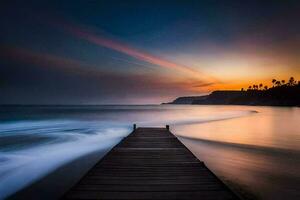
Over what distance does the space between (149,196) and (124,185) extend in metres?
0.91

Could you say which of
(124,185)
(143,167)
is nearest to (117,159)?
(143,167)

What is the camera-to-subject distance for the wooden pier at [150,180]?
A: 17.9 feet

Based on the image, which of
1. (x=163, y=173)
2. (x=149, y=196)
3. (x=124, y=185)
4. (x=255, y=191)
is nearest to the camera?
(x=149, y=196)

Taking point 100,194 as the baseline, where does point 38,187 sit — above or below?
below

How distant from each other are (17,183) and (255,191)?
348 inches

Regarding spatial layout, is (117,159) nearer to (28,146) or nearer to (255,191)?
(255,191)

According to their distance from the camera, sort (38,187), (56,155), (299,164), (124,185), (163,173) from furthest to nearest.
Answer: (56,155)
(299,164)
(38,187)
(163,173)
(124,185)

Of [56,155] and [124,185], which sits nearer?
[124,185]

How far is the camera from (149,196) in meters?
5.39

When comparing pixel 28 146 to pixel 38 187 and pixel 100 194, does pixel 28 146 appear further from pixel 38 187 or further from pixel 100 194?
pixel 100 194

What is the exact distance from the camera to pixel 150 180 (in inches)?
256

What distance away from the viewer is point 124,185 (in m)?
6.07

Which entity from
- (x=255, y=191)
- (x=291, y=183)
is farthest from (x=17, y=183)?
(x=291, y=183)

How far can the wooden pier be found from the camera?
17.9 feet
